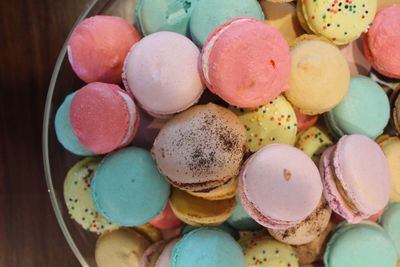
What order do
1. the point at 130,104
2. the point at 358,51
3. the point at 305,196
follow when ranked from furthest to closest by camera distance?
the point at 358,51 → the point at 130,104 → the point at 305,196

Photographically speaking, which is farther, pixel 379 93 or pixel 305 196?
pixel 379 93

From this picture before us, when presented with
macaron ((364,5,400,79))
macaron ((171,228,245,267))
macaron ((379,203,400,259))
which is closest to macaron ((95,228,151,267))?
macaron ((171,228,245,267))

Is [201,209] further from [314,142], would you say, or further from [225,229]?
[314,142]

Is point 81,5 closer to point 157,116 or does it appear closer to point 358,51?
point 157,116

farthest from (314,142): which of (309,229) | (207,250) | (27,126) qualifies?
(27,126)

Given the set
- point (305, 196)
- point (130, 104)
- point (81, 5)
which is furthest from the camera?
point (81, 5)

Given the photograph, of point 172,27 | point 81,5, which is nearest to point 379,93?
point 172,27

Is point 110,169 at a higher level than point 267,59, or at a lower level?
lower
